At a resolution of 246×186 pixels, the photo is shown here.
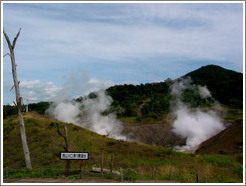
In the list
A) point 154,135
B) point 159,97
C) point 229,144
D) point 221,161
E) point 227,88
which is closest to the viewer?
point 221,161

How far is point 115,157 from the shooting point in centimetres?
2084

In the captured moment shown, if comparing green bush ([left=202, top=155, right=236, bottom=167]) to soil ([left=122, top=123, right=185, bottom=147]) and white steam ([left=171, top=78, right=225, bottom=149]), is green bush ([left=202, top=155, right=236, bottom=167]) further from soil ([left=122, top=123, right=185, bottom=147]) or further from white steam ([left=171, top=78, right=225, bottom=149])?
soil ([left=122, top=123, right=185, bottom=147])

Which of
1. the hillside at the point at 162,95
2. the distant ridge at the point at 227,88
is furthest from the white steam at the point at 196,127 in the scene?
the distant ridge at the point at 227,88

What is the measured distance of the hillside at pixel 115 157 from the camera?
15.8m

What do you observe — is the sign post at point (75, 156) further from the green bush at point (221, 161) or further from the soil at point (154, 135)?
the soil at point (154, 135)

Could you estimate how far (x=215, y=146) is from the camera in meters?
28.0

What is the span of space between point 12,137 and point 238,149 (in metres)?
22.1

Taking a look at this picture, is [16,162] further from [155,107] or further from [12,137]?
[155,107]

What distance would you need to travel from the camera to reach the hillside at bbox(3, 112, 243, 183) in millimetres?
15820

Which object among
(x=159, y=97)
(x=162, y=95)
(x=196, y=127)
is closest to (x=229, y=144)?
(x=196, y=127)

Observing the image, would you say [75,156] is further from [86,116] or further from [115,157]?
[86,116]

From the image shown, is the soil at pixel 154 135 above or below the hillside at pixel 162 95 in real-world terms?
below

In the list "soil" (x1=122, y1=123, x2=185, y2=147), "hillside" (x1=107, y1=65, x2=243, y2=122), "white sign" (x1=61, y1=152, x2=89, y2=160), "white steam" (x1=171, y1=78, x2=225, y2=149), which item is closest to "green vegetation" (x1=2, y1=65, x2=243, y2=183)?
"white sign" (x1=61, y1=152, x2=89, y2=160)

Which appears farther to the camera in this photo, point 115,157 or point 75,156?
point 115,157
